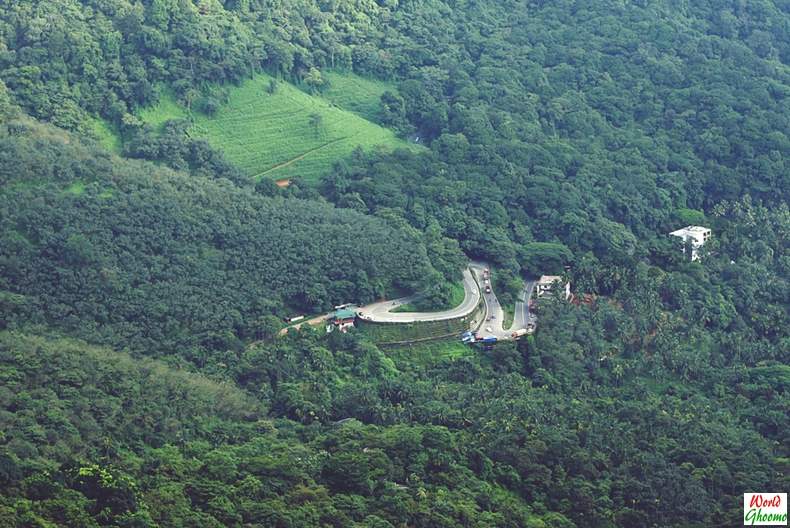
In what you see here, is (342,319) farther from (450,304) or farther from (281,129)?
(281,129)

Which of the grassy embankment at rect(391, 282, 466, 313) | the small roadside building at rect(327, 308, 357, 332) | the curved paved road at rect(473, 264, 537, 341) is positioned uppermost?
the small roadside building at rect(327, 308, 357, 332)

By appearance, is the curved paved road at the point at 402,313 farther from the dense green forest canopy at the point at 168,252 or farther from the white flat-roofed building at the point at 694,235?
the white flat-roofed building at the point at 694,235

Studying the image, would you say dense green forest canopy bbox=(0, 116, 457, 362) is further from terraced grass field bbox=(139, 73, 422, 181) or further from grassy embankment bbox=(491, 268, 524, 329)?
terraced grass field bbox=(139, 73, 422, 181)

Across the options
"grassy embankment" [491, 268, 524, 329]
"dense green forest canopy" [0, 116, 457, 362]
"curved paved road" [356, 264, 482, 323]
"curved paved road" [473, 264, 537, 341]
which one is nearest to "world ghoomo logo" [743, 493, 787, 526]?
"curved paved road" [473, 264, 537, 341]

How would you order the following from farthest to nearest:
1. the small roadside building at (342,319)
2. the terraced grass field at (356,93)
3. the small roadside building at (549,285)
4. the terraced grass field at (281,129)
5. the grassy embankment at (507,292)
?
1. the terraced grass field at (356,93)
2. the terraced grass field at (281,129)
3. the small roadside building at (549,285)
4. the grassy embankment at (507,292)
5. the small roadside building at (342,319)

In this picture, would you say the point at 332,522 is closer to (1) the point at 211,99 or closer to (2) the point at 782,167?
(1) the point at 211,99

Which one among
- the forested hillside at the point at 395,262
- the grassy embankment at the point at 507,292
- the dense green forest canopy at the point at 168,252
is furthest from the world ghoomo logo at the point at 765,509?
the dense green forest canopy at the point at 168,252

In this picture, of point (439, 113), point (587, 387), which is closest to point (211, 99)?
point (439, 113)

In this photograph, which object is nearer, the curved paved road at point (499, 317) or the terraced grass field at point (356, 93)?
the curved paved road at point (499, 317)
